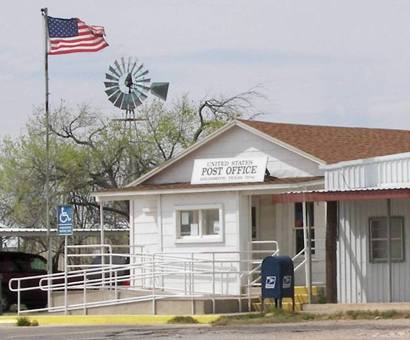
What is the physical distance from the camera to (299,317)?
81.8 feet

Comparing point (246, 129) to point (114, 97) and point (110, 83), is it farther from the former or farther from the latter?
point (110, 83)

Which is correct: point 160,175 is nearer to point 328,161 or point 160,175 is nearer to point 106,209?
point 328,161

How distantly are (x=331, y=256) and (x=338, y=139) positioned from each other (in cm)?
665

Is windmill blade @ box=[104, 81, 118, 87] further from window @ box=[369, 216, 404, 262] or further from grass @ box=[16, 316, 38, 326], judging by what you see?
window @ box=[369, 216, 404, 262]

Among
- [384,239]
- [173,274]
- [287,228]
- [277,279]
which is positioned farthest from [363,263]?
[173,274]

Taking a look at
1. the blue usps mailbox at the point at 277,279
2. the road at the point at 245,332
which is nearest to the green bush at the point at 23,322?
the road at the point at 245,332

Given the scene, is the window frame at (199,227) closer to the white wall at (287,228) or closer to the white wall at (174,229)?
the white wall at (174,229)

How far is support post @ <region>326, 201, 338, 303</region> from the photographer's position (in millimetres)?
27938

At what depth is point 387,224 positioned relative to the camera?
26719mm

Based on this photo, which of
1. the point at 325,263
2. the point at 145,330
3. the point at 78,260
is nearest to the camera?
the point at 145,330

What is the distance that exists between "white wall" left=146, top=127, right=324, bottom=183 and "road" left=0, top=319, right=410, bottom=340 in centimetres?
774

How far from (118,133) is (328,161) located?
73.9 feet

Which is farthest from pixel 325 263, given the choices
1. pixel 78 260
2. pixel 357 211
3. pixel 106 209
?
pixel 78 260

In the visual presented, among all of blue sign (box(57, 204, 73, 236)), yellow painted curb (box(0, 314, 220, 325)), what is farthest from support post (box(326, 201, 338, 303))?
blue sign (box(57, 204, 73, 236))
